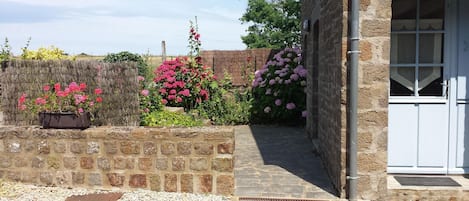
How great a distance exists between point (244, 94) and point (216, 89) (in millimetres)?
963

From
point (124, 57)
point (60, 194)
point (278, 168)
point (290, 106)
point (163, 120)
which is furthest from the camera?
point (124, 57)

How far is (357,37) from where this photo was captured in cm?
433

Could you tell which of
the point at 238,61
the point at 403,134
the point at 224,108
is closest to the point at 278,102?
the point at 224,108

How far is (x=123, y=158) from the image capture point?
4824 mm

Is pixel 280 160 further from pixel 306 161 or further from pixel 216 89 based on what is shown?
pixel 216 89

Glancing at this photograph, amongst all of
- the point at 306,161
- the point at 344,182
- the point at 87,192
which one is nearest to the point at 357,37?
the point at 344,182

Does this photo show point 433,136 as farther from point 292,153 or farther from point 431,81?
point 292,153

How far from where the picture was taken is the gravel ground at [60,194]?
4621 mm

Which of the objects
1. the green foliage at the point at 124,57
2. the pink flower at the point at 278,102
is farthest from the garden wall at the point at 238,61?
the pink flower at the point at 278,102

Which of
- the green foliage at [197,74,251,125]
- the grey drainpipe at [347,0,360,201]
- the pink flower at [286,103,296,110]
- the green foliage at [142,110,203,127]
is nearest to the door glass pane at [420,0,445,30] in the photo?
the grey drainpipe at [347,0,360,201]

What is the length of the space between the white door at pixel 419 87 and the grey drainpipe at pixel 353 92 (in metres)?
0.82

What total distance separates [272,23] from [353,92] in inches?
890

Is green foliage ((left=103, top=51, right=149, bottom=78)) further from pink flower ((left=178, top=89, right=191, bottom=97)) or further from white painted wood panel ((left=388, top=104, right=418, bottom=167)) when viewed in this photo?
white painted wood panel ((left=388, top=104, right=418, bottom=167))

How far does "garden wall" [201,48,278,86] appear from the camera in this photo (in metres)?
13.0
